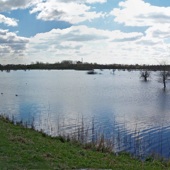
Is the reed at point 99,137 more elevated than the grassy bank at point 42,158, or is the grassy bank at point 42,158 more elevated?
the grassy bank at point 42,158

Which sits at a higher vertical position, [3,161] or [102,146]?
[3,161]

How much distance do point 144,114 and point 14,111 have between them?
13535mm

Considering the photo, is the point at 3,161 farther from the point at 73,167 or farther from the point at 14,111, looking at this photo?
the point at 14,111

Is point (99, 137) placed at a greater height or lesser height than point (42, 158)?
lesser

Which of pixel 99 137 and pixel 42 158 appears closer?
pixel 42 158

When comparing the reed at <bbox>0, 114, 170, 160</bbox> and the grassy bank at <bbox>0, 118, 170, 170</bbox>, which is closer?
the grassy bank at <bbox>0, 118, 170, 170</bbox>

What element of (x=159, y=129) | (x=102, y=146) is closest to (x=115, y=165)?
(x=102, y=146)

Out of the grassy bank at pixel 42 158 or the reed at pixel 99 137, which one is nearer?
the grassy bank at pixel 42 158

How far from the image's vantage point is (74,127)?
24.2m

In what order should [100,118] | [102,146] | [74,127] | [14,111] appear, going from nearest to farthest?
[102,146] < [74,127] < [100,118] < [14,111]

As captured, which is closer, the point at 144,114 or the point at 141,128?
the point at 141,128

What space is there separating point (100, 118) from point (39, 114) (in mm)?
6325

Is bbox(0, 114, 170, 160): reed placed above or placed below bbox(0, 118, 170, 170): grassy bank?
below

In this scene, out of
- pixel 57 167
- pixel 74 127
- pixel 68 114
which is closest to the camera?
pixel 57 167
